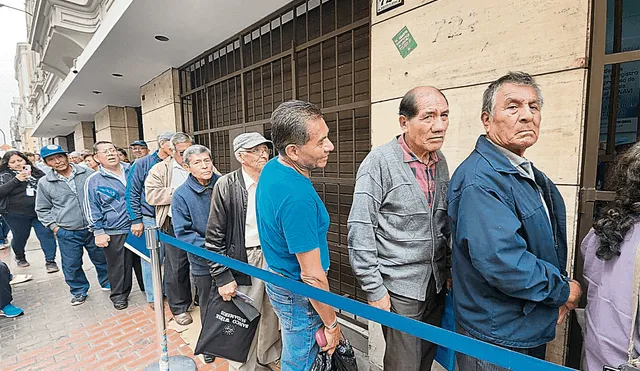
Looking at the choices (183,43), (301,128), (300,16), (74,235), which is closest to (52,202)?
(74,235)

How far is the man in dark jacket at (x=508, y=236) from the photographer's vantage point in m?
1.24

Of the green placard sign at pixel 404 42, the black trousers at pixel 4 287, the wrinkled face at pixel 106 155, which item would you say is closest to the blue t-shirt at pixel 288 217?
the green placard sign at pixel 404 42

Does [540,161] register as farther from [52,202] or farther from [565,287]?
[52,202]

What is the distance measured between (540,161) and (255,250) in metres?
1.98

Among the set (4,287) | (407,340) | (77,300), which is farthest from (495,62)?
(4,287)

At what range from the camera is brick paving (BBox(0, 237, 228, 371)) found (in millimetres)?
2830

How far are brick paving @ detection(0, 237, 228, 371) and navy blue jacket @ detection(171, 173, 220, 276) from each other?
0.92 meters

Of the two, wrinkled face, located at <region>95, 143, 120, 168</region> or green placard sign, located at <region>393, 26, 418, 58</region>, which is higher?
green placard sign, located at <region>393, 26, 418, 58</region>

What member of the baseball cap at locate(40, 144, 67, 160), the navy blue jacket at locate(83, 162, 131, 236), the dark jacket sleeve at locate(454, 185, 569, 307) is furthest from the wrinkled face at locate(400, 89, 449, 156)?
the baseball cap at locate(40, 144, 67, 160)

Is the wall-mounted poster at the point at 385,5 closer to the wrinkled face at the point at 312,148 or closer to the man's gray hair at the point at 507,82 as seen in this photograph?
the man's gray hair at the point at 507,82

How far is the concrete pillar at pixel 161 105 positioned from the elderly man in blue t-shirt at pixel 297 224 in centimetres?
550

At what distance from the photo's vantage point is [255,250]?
232 cm

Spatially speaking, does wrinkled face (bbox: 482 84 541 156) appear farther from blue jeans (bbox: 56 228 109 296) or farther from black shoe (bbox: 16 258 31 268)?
black shoe (bbox: 16 258 31 268)

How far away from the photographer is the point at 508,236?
1.22 meters
